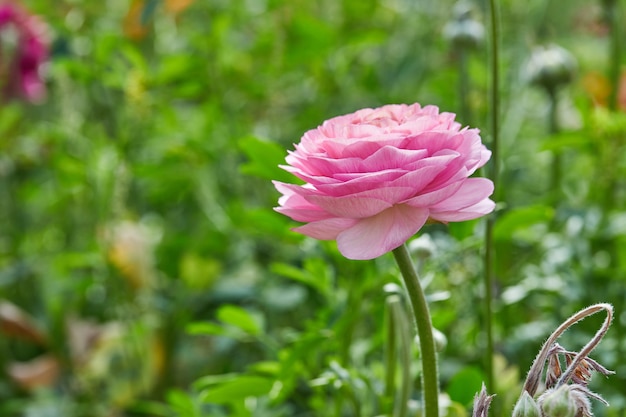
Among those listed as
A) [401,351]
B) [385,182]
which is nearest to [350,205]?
[385,182]

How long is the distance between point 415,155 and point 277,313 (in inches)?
34.1

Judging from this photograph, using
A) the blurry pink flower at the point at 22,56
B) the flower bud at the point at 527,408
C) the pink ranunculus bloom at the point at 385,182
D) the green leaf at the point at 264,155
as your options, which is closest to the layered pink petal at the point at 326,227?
the pink ranunculus bloom at the point at 385,182

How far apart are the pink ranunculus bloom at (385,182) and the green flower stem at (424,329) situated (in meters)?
0.02

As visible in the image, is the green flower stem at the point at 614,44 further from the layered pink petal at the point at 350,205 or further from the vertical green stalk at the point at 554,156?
the layered pink petal at the point at 350,205

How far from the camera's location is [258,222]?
30.1 inches

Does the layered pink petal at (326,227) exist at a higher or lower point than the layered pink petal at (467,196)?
lower

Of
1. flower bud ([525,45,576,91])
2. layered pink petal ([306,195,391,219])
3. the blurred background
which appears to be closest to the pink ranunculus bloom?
layered pink petal ([306,195,391,219])

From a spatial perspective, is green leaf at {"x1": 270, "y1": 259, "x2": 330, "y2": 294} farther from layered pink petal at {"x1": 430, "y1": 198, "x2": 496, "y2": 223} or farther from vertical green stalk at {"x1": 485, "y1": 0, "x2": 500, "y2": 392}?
layered pink petal at {"x1": 430, "y1": 198, "x2": 496, "y2": 223}

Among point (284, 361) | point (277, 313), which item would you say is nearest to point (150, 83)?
point (277, 313)

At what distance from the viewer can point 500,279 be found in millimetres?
1012

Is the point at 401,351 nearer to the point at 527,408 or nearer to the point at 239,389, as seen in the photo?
the point at 239,389

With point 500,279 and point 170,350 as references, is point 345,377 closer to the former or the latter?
point 500,279

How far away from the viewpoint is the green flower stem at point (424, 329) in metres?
0.44

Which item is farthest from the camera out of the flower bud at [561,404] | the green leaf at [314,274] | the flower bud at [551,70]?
the flower bud at [551,70]
